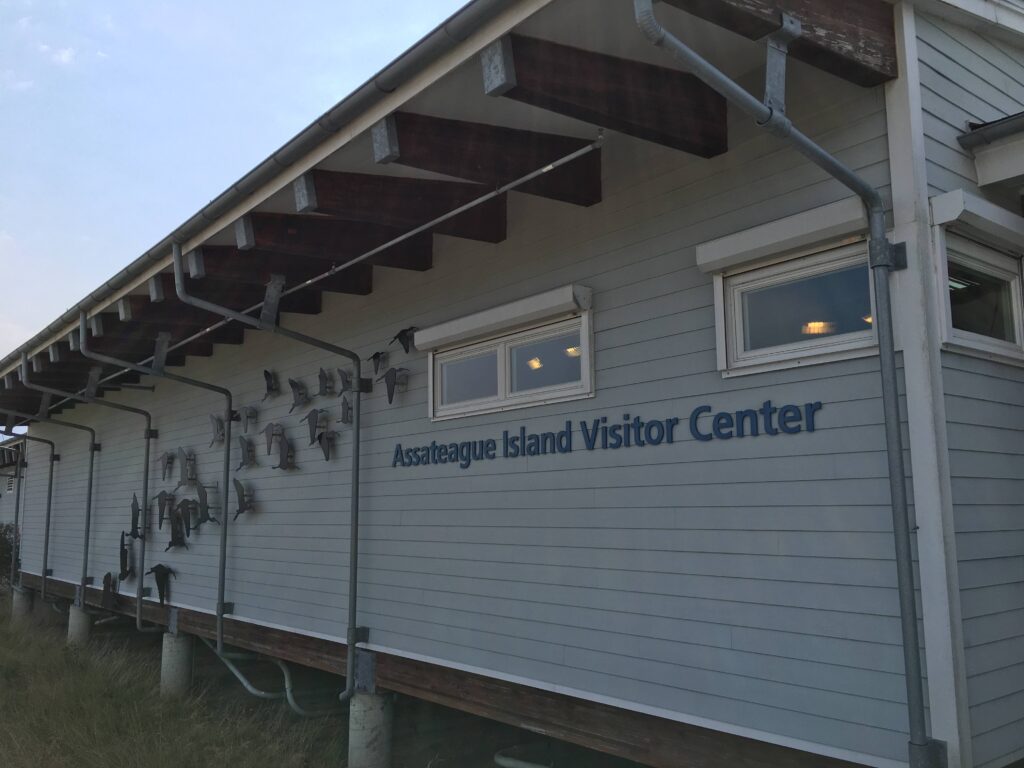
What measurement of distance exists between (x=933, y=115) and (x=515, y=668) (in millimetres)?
3467

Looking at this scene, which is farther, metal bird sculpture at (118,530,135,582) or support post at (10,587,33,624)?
support post at (10,587,33,624)

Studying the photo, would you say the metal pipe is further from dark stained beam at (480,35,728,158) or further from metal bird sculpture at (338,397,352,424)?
dark stained beam at (480,35,728,158)

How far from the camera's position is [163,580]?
950cm

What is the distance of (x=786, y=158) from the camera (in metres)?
3.90

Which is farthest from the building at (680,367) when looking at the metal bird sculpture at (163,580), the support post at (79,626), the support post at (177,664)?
the support post at (79,626)

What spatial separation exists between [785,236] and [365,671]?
4.20 metres

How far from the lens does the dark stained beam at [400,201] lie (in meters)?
4.89

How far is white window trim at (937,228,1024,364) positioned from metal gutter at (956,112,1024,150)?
43 cm

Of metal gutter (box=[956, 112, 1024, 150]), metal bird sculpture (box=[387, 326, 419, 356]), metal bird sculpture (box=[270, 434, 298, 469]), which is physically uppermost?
metal gutter (box=[956, 112, 1024, 150])

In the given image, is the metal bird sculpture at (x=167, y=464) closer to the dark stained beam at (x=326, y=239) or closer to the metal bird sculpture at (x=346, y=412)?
the metal bird sculpture at (x=346, y=412)

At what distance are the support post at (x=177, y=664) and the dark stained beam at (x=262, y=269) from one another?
4.38 metres

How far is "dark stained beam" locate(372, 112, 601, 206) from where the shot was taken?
424cm

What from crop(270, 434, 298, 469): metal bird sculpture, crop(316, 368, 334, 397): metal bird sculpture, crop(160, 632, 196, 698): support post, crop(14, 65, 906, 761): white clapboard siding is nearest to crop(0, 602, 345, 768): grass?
crop(160, 632, 196, 698): support post

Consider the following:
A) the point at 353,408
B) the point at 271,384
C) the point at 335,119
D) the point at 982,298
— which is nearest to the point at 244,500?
the point at 271,384
